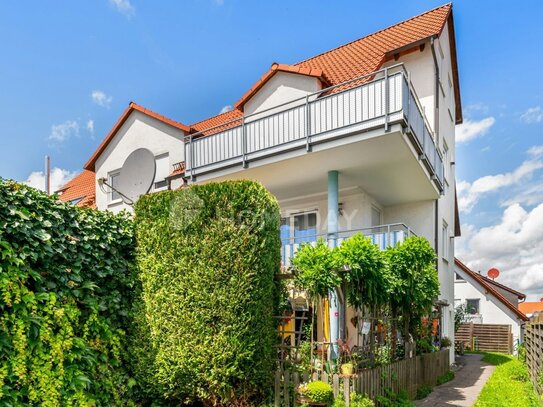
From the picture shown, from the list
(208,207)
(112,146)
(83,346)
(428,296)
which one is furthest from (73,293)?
(112,146)

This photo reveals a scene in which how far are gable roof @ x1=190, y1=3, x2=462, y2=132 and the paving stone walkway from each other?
9113 mm

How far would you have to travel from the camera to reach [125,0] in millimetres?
7039

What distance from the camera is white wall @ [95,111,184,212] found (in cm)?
1716

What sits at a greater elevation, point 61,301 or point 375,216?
point 375,216

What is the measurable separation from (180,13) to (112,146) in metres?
12.0

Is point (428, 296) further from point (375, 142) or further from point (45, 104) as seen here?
point (45, 104)

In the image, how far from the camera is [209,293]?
617cm

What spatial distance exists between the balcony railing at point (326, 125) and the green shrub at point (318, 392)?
5.70m

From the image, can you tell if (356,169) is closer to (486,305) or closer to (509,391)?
(509,391)

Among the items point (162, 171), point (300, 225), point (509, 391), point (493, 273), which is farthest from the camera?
point (493, 273)

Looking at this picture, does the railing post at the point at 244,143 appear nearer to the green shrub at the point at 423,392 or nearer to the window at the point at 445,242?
the green shrub at the point at 423,392

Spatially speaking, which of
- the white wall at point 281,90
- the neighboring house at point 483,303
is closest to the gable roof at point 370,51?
the white wall at point 281,90

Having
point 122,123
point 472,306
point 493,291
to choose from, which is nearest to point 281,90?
point 122,123

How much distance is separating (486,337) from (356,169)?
1934cm
